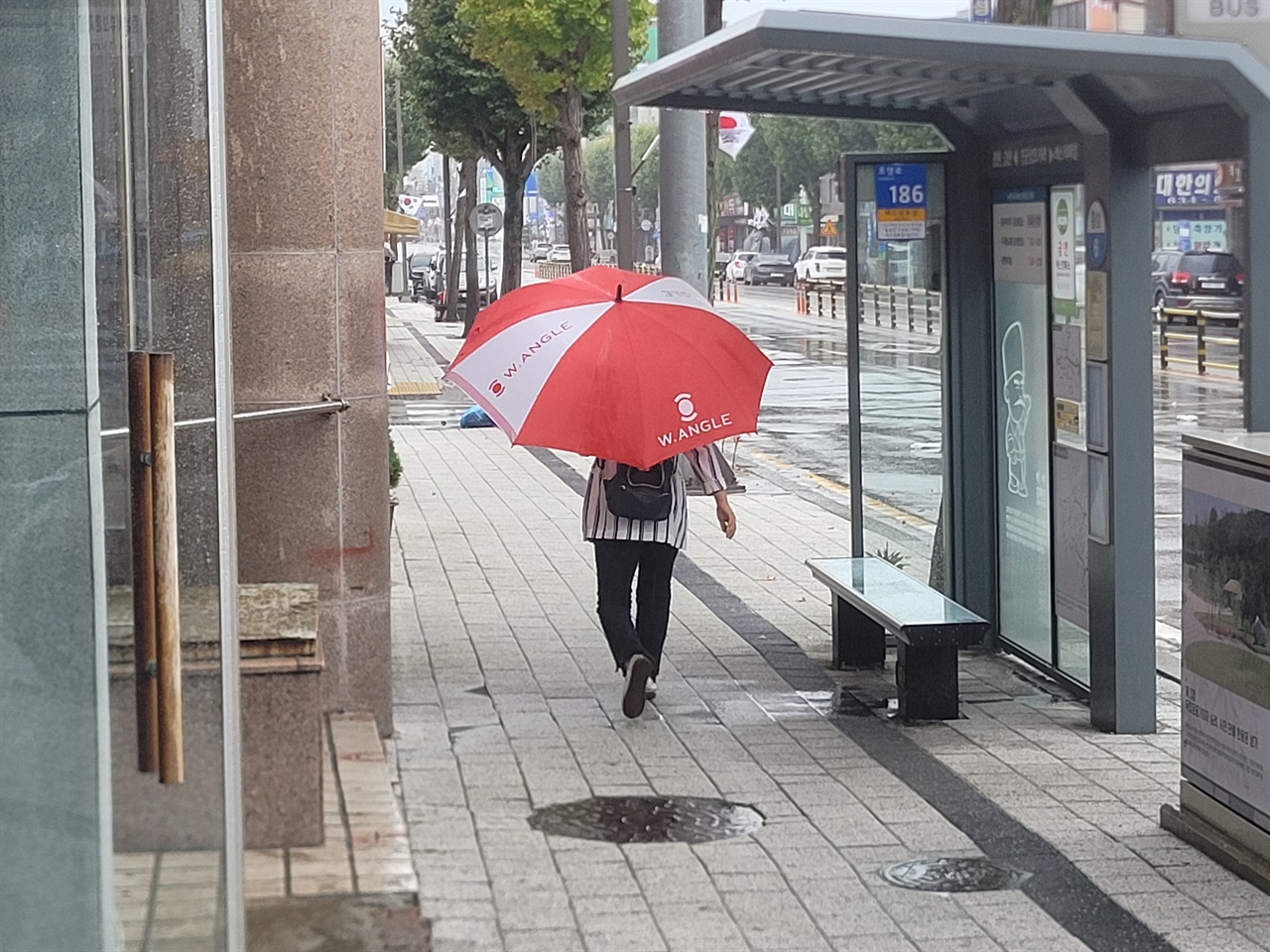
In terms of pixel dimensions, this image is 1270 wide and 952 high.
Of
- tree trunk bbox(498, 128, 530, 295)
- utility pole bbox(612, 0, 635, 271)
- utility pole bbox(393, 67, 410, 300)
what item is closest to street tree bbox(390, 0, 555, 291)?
tree trunk bbox(498, 128, 530, 295)

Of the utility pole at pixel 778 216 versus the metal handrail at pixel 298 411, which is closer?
the metal handrail at pixel 298 411

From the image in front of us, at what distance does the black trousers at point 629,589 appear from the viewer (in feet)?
24.6

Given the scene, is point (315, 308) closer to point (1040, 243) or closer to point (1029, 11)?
point (1040, 243)

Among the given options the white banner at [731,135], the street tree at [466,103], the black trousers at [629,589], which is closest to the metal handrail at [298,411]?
the black trousers at [629,589]

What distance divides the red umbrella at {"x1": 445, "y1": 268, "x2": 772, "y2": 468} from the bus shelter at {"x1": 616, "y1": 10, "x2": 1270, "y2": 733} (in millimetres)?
914

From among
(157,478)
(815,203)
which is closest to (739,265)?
(815,203)

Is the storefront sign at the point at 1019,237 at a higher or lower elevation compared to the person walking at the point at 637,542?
higher

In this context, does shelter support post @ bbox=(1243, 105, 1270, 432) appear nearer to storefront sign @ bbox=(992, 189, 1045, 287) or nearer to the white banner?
storefront sign @ bbox=(992, 189, 1045, 287)

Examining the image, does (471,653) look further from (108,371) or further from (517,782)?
(108,371)

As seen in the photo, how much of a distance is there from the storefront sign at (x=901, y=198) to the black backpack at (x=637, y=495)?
186 cm

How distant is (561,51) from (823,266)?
35.7 m

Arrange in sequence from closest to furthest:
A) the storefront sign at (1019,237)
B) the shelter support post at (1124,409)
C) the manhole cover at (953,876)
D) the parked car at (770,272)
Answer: the manhole cover at (953,876)
the shelter support post at (1124,409)
the storefront sign at (1019,237)
the parked car at (770,272)

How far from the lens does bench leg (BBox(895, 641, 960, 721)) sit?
24.3ft

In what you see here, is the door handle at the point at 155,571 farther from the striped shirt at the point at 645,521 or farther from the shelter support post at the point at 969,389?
the shelter support post at the point at 969,389
